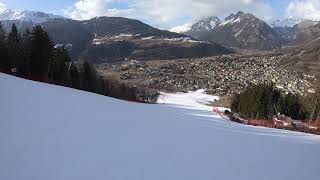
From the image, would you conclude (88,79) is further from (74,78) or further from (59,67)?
(59,67)

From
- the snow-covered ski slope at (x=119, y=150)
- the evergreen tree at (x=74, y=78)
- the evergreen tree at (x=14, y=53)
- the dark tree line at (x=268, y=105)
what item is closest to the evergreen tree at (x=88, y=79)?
the evergreen tree at (x=74, y=78)

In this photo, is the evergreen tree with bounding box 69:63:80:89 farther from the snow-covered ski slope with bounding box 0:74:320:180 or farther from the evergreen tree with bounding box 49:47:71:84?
the snow-covered ski slope with bounding box 0:74:320:180

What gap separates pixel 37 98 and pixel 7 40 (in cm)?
5787

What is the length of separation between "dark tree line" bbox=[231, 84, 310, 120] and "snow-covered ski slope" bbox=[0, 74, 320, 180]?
56387 millimetres

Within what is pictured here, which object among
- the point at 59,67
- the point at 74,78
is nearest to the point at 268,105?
the point at 74,78

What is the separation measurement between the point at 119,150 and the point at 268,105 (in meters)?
65.7

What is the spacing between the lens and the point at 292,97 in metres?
79.2

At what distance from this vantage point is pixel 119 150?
38.3ft

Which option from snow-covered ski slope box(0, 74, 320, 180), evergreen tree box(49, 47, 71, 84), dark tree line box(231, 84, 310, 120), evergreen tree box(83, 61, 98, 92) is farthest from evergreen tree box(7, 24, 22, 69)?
snow-covered ski slope box(0, 74, 320, 180)

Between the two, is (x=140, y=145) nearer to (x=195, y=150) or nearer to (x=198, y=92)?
(x=195, y=150)

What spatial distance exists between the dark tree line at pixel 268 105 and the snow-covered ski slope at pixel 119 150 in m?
56.4

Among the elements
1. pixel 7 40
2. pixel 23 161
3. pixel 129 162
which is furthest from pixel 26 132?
pixel 7 40

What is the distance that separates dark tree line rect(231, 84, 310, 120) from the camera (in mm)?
72875

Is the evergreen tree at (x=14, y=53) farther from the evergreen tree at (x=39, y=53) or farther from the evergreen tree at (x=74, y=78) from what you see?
the evergreen tree at (x=74, y=78)
